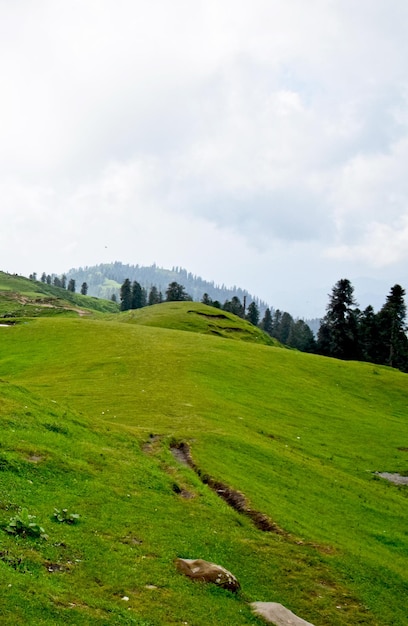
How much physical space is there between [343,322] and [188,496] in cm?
9195

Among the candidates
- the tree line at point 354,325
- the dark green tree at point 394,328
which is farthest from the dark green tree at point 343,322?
the dark green tree at point 394,328

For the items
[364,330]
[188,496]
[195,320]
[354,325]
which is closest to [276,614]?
[188,496]

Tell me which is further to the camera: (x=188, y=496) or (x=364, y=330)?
(x=364, y=330)

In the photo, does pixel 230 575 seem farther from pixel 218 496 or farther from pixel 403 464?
pixel 403 464

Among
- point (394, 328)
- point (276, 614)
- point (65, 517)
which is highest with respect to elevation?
point (394, 328)

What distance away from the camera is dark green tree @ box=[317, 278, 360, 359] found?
10769 centimetres

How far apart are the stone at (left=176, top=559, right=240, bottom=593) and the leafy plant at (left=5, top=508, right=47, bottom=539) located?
14.0ft

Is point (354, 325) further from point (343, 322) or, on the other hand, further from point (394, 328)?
point (394, 328)

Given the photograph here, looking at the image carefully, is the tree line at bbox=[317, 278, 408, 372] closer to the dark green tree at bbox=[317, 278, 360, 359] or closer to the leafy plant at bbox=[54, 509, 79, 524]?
the dark green tree at bbox=[317, 278, 360, 359]

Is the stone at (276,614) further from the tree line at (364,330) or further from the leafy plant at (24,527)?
the tree line at (364,330)

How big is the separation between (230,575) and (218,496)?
26.4ft

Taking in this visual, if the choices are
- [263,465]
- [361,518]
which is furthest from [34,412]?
[361,518]

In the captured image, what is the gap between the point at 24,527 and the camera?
14000 mm

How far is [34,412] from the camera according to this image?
25047 millimetres
